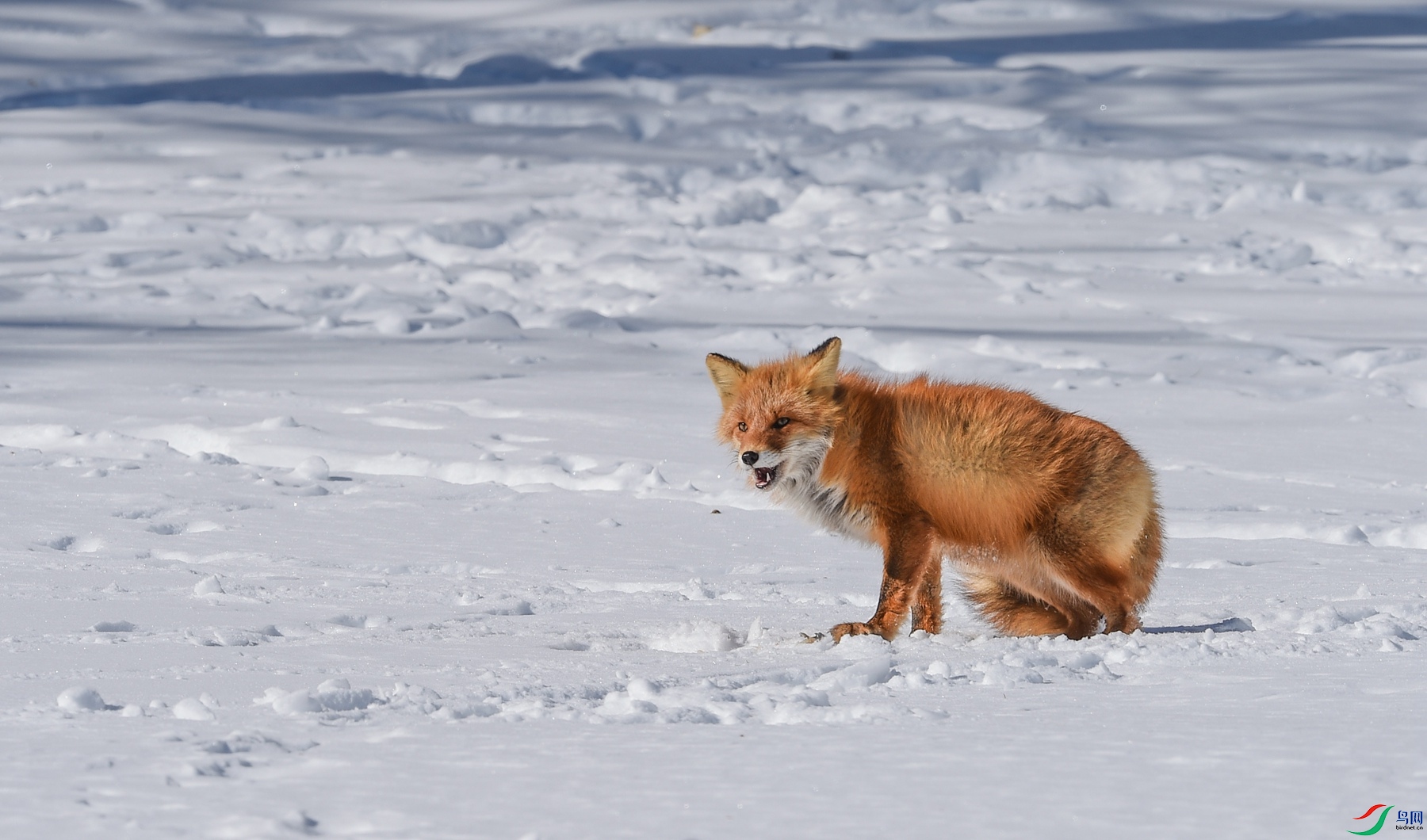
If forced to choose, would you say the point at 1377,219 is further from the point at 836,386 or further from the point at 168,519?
the point at 168,519

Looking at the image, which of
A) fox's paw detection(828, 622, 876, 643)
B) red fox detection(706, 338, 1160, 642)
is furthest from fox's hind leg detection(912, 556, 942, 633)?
fox's paw detection(828, 622, 876, 643)

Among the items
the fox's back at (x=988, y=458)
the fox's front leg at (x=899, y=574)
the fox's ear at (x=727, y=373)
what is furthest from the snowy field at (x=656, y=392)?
Answer: the fox's ear at (x=727, y=373)

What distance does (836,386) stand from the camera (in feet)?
14.3

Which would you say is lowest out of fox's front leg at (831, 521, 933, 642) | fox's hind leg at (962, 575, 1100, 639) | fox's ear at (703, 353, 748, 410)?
fox's hind leg at (962, 575, 1100, 639)

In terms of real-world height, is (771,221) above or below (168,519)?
above

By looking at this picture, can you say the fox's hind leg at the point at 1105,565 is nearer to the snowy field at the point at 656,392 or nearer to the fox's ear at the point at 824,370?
the snowy field at the point at 656,392

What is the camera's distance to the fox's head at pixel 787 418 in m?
4.24

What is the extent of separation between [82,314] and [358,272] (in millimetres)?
2084

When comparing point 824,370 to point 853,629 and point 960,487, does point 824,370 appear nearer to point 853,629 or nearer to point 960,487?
point 960,487

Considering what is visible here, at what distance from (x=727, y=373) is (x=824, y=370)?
15.2 inches

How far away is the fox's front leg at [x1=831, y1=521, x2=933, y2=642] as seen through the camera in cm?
411

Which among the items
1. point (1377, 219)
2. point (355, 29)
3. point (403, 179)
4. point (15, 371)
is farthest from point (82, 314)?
point (355, 29)

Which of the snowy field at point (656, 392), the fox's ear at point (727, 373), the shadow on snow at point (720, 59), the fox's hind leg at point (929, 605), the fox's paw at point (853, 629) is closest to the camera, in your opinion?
the snowy field at point (656, 392)

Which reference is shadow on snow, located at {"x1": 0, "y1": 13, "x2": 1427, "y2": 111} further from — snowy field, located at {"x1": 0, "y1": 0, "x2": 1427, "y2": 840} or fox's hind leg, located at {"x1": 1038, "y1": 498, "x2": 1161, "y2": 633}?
fox's hind leg, located at {"x1": 1038, "y1": 498, "x2": 1161, "y2": 633}
